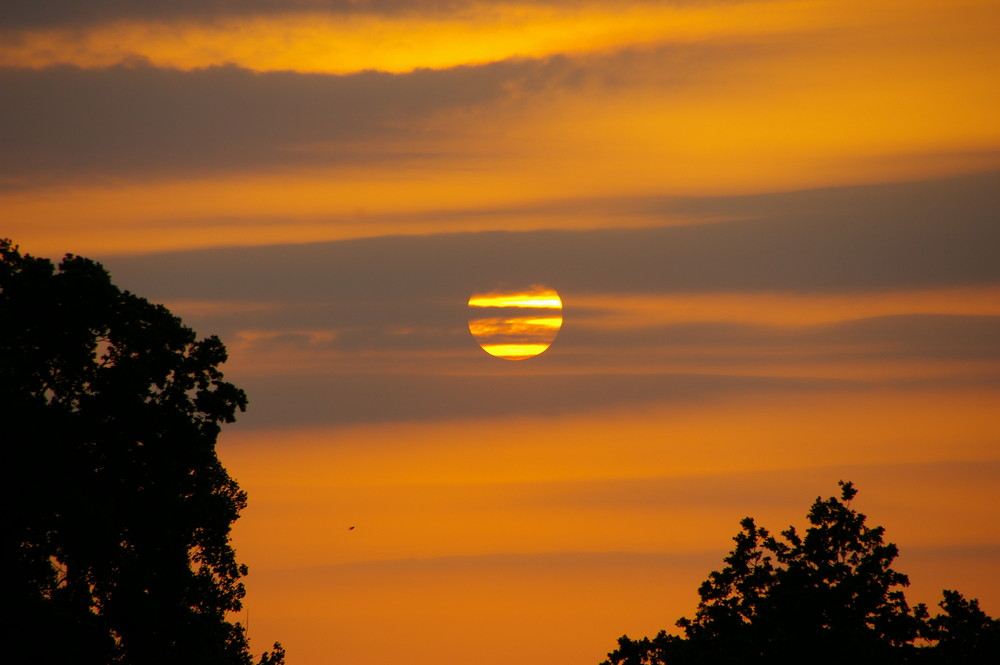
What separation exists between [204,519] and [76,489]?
4.58m

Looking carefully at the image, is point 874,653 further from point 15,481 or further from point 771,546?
point 15,481

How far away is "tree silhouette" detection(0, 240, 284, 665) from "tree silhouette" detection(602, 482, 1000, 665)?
21.2m

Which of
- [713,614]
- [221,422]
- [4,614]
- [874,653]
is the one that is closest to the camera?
[4,614]

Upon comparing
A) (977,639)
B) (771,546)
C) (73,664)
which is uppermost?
(771,546)

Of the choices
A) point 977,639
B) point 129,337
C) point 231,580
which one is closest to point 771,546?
point 977,639

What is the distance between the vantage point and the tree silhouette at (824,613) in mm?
65938

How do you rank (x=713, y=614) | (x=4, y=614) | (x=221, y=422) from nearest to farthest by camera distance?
(x=4, y=614) < (x=221, y=422) < (x=713, y=614)

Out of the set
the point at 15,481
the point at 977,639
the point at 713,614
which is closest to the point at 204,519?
the point at 15,481

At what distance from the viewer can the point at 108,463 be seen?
5862 cm

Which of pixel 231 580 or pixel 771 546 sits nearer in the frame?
pixel 231 580

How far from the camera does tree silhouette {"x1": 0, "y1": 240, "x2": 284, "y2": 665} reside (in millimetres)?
57406

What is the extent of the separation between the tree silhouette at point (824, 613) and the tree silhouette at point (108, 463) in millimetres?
21162

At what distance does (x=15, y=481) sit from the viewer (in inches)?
2270

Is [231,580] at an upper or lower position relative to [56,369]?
lower
